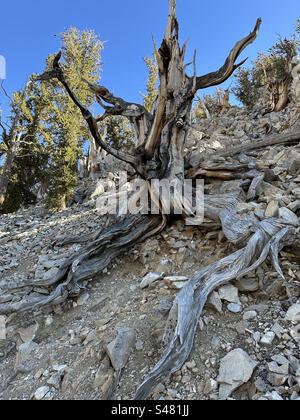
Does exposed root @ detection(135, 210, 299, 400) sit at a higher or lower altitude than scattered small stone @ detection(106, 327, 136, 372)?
higher

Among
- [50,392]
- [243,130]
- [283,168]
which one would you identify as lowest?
[50,392]

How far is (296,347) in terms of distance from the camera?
2529mm

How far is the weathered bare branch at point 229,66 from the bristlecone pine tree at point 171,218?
0.05ft

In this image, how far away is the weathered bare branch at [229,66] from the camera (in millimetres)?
5492

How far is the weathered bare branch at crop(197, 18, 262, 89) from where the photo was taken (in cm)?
549

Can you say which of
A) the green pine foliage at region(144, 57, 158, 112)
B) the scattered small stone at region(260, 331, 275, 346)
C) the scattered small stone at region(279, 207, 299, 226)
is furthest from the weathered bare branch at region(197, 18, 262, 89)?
the green pine foliage at region(144, 57, 158, 112)

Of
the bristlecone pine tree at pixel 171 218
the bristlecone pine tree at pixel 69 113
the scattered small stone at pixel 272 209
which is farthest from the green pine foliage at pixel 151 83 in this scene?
the scattered small stone at pixel 272 209

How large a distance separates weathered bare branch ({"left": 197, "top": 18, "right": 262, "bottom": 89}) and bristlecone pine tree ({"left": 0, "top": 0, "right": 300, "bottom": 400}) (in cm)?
2

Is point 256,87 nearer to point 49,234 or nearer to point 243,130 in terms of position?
point 243,130

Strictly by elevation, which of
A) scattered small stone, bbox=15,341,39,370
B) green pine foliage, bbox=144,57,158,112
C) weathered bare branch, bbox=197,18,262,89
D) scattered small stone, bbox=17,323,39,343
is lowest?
scattered small stone, bbox=15,341,39,370

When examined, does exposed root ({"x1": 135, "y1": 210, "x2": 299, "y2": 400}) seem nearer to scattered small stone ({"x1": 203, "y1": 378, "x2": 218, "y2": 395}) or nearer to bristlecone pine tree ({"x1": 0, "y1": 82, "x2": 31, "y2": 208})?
scattered small stone ({"x1": 203, "y1": 378, "x2": 218, "y2": 395})

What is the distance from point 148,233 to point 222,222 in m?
1.27
